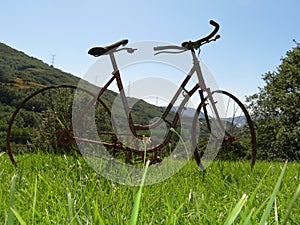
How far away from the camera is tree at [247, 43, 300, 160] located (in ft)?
64.6

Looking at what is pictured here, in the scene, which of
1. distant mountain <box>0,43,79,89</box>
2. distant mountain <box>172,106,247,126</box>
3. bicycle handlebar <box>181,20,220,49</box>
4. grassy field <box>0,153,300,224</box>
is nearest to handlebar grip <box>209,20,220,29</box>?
bicycle handlebar <box>181,20,220,49</box>

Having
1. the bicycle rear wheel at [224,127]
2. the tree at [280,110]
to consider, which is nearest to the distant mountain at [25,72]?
the tree at [280,110]

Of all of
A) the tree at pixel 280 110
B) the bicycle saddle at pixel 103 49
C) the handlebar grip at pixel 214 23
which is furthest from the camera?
the tree at pixel 280 110

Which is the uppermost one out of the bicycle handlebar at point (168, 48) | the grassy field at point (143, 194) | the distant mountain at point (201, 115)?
the bicycle handlebar at point (168, 48)

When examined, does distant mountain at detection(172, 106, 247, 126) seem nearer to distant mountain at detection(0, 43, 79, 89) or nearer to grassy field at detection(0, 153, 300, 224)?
grassy field at detection(0, 153, 300, 224)

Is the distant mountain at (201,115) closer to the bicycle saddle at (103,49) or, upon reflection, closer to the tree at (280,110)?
the bicycle saddle at (103,49)

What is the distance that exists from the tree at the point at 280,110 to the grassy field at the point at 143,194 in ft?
55.4

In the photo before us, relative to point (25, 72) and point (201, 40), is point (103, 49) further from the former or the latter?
point (25, 72)

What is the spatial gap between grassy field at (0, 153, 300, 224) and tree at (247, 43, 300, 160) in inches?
664

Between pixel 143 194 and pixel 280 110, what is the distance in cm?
2135

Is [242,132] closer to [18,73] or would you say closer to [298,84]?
[298,84]

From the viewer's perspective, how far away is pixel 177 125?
13.2ft

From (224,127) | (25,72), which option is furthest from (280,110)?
(25,72)

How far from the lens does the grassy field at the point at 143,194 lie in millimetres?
1558
